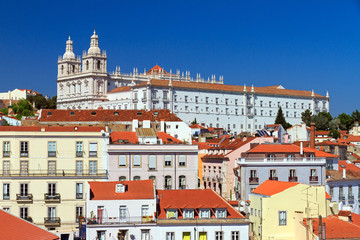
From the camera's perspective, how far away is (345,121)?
14388cm

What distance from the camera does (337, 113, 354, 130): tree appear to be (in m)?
143

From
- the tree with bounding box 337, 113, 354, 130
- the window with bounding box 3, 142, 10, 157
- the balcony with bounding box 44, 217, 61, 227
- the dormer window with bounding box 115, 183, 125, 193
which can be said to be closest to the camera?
the dormer window with bounding box 115, 183, 125, 193

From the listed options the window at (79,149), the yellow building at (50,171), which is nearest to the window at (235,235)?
the yellow building at (50,171)

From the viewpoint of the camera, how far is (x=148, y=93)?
14875 cm

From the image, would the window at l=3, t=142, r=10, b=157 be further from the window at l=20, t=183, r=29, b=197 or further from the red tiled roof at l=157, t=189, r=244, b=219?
the red tiled roof at l=157, t=189, r=244, b=219

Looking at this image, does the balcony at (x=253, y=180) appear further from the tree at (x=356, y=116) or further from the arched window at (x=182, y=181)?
the tree at (x=356, y=116)

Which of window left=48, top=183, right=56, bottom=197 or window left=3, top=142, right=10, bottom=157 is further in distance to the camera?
window left=3, top=142, right=10, bottom=157

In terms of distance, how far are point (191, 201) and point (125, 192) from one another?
3.91 m

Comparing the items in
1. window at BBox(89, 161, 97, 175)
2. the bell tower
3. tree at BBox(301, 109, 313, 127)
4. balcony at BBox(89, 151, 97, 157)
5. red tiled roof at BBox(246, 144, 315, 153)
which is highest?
the bell tower

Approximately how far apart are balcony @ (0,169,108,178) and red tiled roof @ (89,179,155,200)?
7.31m

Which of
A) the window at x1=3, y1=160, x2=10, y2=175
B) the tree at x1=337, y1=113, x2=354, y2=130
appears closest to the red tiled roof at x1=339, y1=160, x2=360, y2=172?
the window at x1=3, y1=160, x2=10, y2=175

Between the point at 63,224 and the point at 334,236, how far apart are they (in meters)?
18.9

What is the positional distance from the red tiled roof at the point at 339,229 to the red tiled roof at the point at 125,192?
32.0 ft

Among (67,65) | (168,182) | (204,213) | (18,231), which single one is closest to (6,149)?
(168,182)
